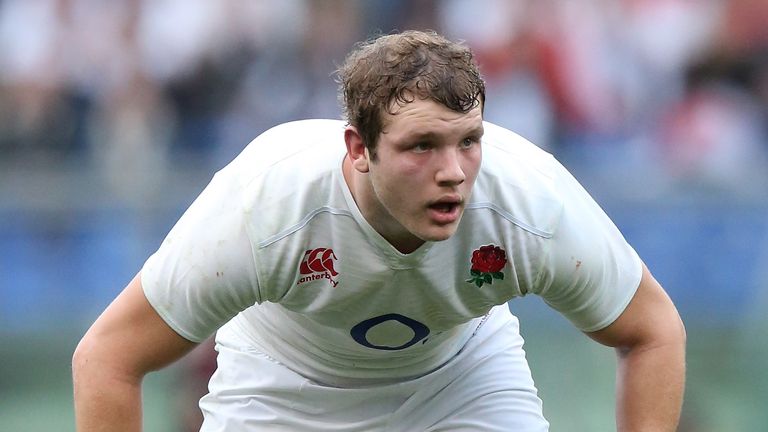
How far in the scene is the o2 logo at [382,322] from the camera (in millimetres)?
4973

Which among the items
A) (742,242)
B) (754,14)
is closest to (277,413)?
(742,242)

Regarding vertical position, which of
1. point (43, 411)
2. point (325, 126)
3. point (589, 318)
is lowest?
point (43, 411)

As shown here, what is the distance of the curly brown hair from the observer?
14.5 ft

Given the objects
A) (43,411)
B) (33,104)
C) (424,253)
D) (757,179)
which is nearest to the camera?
(424,253)

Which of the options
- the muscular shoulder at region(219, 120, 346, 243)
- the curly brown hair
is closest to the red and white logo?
the muscular shoulder at region(219, 120, 346, 243)

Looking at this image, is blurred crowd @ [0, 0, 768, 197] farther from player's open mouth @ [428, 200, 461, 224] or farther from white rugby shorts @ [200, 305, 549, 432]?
player's open mouth @ [428, 200, 461, 224]

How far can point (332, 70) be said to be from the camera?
1059 cm

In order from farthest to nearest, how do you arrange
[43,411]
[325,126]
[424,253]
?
[43,411] → [325,126] → [424,253]

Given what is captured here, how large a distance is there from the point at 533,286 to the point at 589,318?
25cm

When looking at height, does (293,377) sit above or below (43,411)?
above

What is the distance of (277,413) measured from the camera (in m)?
5.34

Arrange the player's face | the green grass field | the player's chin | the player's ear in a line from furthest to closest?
the green grass field < the player's ear < the player's chin < the player's face

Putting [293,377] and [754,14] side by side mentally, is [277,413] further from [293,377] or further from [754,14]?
[754,14]

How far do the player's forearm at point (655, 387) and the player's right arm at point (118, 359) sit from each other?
1517 millimetres
